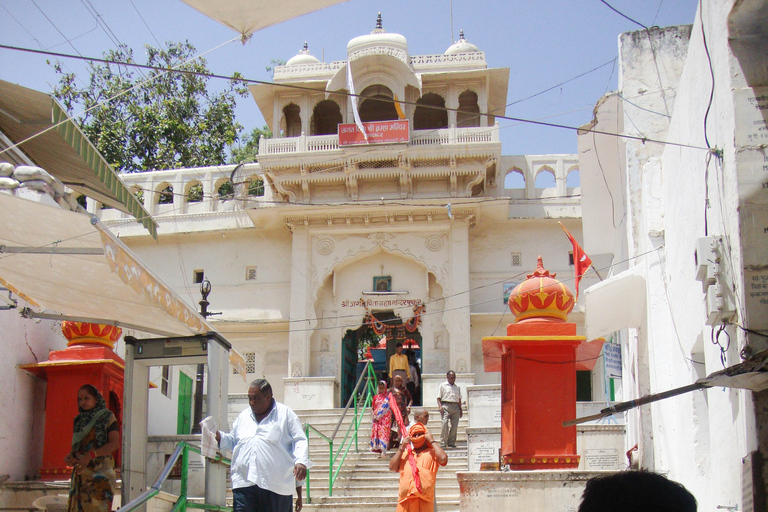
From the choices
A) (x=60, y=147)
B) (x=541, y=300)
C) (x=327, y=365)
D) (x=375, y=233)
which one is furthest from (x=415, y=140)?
(x=60, y=147)

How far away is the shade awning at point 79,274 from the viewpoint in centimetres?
726

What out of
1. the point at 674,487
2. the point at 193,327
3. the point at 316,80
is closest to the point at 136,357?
the point at 193,327

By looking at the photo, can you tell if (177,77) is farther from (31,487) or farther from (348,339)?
(31,487)

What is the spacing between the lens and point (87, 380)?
11828 millimetres

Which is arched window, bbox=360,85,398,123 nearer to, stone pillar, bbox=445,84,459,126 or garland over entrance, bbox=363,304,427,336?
stone pillar, bbox=445,84,459,126

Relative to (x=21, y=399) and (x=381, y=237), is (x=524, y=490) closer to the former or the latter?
(x=21, y=399)

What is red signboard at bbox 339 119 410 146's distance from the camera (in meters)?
22.5

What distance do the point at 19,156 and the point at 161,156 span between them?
A: 22184mm

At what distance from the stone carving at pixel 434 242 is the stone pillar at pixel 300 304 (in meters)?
3.09

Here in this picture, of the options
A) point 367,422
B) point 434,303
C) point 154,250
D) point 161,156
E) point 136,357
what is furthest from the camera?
point 161,156

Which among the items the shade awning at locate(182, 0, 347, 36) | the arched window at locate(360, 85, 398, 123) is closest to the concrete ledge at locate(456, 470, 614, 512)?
the shade awning at locate(182, 0, 347, 36)

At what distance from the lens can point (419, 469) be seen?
29.5 ft

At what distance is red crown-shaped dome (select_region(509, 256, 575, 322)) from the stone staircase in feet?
8.82

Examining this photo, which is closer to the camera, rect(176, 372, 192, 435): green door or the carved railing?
rect(176, 372, 192, 435): green door
